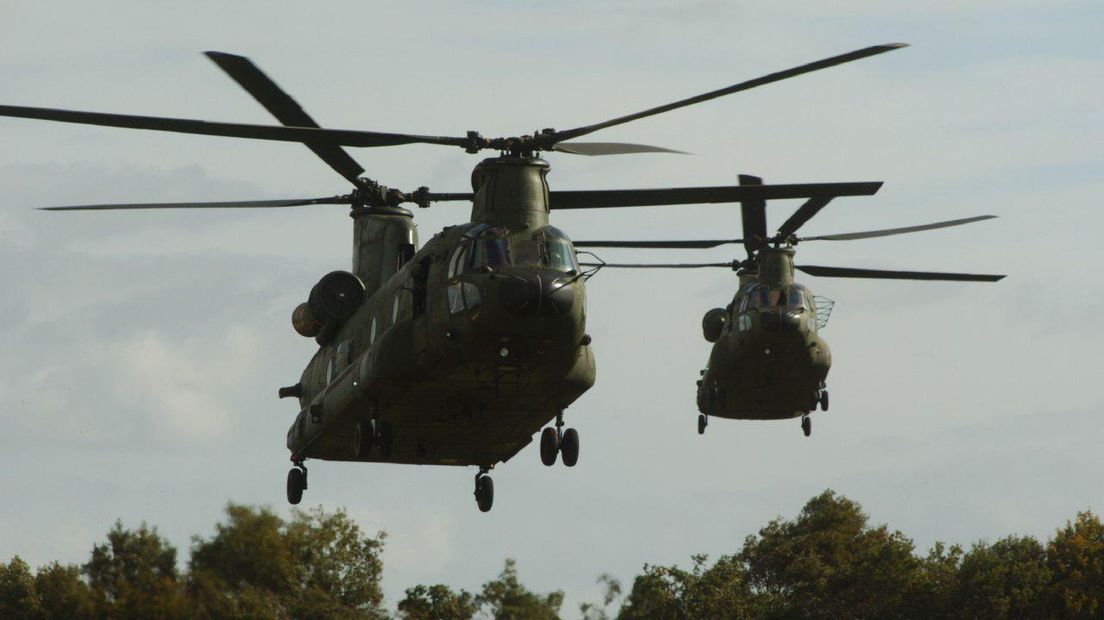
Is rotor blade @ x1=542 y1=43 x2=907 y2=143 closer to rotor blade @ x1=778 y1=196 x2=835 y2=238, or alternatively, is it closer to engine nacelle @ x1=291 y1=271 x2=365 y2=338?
engine nacelle @ x1=291 y1=271 x2=365 y2=338

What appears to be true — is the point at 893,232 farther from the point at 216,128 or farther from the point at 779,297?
the point at 216,128

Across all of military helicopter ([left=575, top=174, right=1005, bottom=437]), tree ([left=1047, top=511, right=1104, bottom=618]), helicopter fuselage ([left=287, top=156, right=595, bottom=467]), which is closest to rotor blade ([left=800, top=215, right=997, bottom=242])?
military helicopter ([left=575, top=174, right=1005, bottom=437])

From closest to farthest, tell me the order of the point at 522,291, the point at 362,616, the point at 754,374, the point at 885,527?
1. the point at 522,291
2. the point at 754,374
3. the point at 362,616
4. the point at 885,527

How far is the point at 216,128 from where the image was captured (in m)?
24.0

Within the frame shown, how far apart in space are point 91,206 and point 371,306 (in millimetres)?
4779

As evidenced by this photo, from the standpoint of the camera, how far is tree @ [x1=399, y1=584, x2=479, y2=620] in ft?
207

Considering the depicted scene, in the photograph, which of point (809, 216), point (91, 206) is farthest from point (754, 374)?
point (91, 206)

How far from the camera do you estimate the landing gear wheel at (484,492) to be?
31094 mm

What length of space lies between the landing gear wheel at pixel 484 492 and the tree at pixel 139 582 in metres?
7.82

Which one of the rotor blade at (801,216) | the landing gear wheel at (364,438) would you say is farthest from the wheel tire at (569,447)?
the rotor blade at (801,216)

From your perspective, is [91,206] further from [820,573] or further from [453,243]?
[820,573]

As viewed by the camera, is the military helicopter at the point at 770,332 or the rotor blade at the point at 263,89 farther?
the military helicopter at the point at 770,332

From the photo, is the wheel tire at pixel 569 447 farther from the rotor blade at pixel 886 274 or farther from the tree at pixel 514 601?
the tree at pixel 514 601

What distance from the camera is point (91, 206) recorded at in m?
28.8
